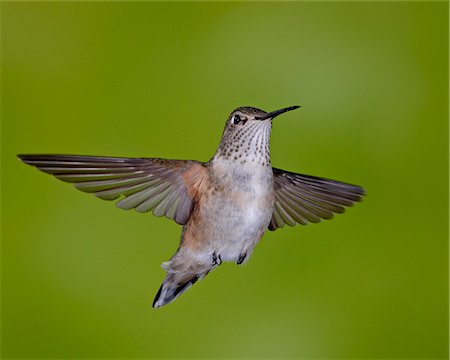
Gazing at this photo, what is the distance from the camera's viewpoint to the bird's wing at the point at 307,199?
0.81 meters

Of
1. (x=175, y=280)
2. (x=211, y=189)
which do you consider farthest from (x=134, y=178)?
(x=175, y=280)

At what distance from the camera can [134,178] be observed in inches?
27.0

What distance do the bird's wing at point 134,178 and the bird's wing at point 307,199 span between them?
13cm

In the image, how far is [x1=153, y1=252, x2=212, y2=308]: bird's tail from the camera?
0.81 meters

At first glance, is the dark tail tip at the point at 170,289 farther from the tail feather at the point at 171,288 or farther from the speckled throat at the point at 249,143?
the speckled throat at the point at 249,143

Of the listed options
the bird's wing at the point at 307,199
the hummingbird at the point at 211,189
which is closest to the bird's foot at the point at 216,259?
the hummingbird at the point at 211,189

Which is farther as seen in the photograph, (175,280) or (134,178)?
(175,280)

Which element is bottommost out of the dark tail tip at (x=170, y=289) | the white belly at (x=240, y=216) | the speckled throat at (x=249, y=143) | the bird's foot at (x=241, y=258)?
the dark tail tip at (x=170, y=289)

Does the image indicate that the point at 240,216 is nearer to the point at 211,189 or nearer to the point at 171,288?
the point at 211,189

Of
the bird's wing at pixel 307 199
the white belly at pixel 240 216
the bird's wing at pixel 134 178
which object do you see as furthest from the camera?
the bird's wing at pixel 307 199

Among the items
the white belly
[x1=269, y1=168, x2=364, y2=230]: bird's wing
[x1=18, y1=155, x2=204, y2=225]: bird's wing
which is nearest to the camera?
[x1=18, y1=155, x2=204, y2=225]: bird's wing

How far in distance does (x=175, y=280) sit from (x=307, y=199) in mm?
199

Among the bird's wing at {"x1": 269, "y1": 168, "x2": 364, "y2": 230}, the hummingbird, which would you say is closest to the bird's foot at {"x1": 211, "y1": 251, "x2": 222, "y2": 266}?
the hummingbird

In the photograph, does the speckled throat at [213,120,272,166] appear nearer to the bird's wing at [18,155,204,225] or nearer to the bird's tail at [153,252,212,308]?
the bird's wing at [18,155,204,225]
